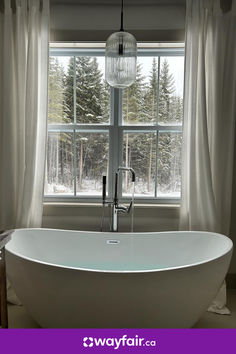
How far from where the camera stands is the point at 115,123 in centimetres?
272

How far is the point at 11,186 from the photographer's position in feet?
8.18

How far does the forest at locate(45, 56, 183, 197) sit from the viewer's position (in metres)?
2.73

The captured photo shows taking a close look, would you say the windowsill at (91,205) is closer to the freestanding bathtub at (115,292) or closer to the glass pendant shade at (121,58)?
the freestanding bathtub at (115,292)

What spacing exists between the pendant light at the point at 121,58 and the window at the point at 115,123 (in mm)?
766

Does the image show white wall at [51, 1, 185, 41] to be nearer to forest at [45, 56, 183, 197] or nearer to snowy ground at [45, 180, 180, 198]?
forest at [45, 56, 183, 197]

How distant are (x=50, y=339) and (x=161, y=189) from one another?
1.64 m

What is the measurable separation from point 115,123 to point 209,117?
0.84 meters

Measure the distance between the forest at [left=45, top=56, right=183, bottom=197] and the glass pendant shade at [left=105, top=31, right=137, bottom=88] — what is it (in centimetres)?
81

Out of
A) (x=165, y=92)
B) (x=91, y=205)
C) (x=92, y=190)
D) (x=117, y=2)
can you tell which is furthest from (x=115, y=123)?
(x=117, y=2)

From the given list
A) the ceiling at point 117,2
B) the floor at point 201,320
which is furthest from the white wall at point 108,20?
the floor at point 201,320

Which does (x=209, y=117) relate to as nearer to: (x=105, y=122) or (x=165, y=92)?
(x=165, y=92)

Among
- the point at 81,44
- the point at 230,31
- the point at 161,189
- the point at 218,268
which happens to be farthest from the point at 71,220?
the point at 230,31

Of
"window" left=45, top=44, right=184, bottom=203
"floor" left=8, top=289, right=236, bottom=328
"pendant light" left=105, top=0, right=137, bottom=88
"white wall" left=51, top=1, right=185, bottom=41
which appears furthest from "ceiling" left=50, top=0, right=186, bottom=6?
"floor" left=8, top=289, right=236, bottom=328

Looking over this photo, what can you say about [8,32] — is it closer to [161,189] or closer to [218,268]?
[161,189]
